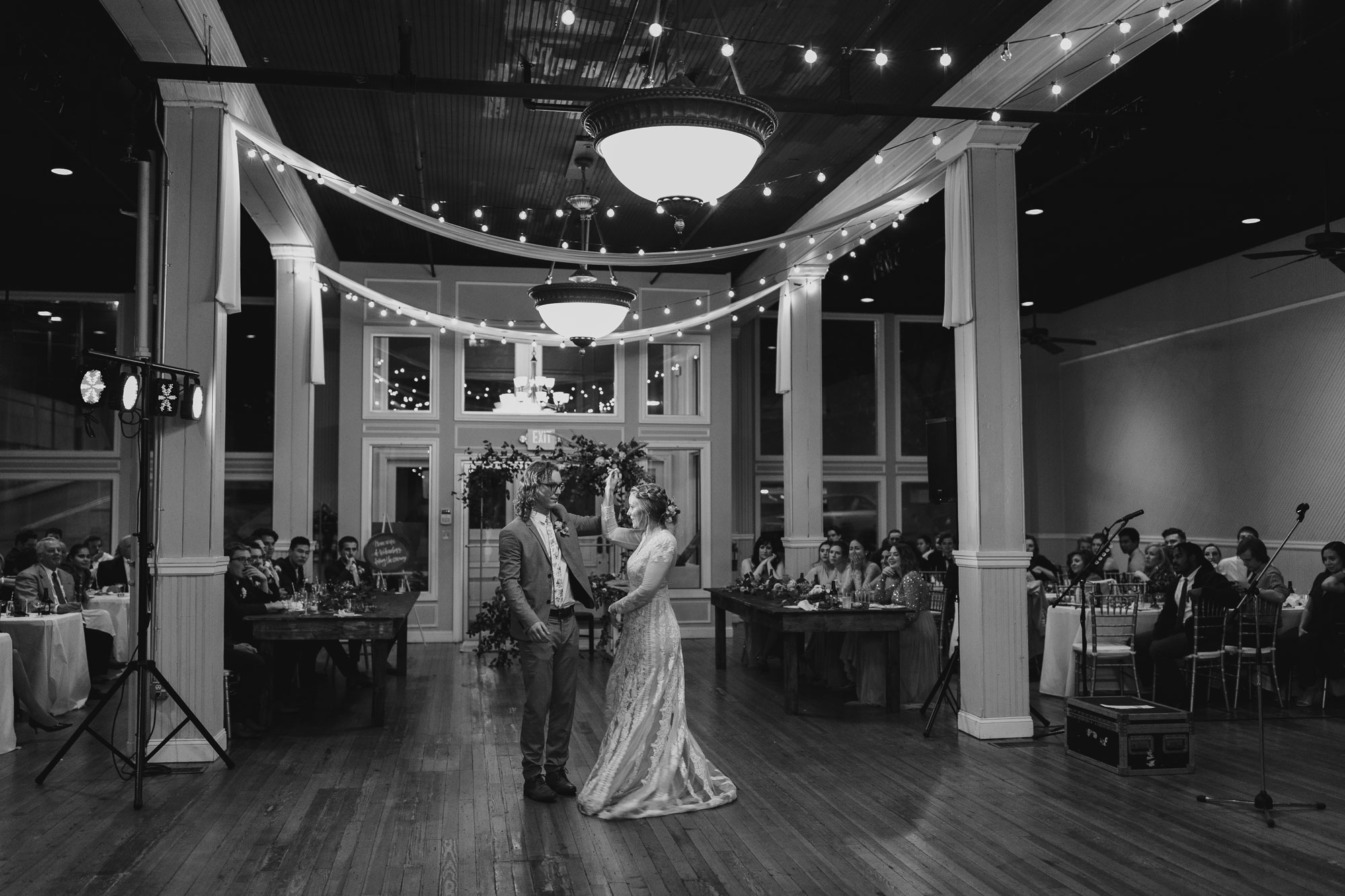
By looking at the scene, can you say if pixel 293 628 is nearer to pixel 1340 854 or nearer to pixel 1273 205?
pixel 1340 854

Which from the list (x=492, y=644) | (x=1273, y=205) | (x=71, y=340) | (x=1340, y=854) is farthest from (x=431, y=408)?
(x=1340, y=854)

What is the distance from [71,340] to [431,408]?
18.3 feet

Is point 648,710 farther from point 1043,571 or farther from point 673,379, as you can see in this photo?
point 673,379

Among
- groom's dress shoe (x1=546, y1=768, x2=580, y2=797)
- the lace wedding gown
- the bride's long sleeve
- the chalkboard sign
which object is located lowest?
groom's dress shoe (x1=546, y1=768, x2=580, y2=797)

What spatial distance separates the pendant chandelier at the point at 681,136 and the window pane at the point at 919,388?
40.4 feet

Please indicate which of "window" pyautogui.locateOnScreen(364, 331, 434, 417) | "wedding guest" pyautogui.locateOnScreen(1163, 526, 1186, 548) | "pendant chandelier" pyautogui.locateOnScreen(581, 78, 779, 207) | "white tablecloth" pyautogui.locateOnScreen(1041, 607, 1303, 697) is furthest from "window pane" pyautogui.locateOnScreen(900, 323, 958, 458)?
"pendant chandelier" pyautogui.locateOnScreen(581, 78, 779, 207)

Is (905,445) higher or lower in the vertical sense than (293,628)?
higher

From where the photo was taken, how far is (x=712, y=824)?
518 cm

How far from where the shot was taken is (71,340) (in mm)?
14898

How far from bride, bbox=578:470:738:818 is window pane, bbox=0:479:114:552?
11.4 m

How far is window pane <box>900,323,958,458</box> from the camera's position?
1670cm

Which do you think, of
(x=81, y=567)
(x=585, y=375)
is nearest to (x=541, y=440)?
(x=585, y=375)

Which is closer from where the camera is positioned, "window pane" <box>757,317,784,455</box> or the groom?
the groom

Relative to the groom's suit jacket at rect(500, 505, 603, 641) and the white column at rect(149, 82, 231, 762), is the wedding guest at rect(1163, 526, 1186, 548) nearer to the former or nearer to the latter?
the groom's suit jacket at rect(500, 505, 603, 641)
